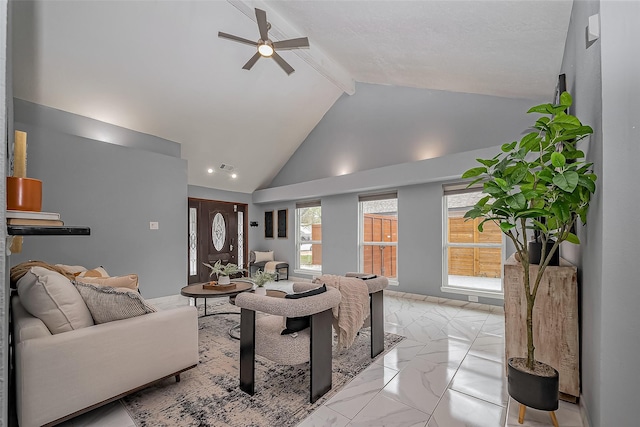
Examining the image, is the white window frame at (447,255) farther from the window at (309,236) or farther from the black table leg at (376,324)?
the window at (309,236)

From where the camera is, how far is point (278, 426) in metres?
1.72

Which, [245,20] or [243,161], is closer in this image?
[245,20]

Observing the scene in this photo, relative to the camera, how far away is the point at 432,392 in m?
2.09

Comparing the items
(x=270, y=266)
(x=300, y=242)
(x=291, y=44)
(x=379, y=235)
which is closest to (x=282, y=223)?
(x=300, y=242)

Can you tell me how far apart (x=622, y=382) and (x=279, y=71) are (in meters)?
4.96

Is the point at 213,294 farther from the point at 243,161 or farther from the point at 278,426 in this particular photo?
the point at 243,161

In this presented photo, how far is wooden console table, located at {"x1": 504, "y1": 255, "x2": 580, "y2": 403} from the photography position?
1.89 meters

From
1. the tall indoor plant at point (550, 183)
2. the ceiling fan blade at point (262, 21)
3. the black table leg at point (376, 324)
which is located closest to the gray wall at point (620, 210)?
the tall indoor plant at point (550, 183)

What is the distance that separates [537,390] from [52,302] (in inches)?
113

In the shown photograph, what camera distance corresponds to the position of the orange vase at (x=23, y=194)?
1.09m

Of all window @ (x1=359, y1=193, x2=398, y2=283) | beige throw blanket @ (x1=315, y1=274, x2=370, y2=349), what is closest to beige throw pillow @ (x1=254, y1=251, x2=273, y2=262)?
window @ (x1=359, y1=193, x2=398, y2=283)

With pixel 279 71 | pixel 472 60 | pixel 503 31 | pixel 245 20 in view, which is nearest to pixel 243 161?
pixel 279 71

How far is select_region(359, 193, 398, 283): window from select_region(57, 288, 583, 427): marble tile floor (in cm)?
203

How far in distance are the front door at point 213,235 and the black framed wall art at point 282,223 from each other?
37.4 inches
